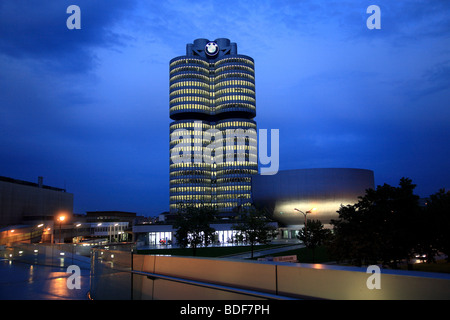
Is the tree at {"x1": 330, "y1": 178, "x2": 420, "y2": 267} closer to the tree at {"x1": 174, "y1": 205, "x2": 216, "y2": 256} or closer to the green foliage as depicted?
the green foliage

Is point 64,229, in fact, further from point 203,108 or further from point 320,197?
point 203,108

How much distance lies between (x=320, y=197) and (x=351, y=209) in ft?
283

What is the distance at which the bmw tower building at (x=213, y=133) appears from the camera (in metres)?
166

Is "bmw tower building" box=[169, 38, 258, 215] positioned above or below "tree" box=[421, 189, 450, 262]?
above

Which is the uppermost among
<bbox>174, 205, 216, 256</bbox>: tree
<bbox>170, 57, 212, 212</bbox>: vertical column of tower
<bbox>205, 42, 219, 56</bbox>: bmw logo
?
<bbox>205, 42, 219, 56</bbox>: bmw logo

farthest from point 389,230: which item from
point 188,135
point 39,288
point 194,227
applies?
point 188,135

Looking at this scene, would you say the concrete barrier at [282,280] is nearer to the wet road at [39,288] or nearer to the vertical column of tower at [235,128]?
the wet road at [39,288]

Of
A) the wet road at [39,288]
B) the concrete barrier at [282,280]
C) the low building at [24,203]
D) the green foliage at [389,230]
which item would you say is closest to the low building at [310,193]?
the low building at [24,203]

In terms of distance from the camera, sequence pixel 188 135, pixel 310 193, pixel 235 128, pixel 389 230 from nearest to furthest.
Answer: pixel 389 230 < pixel 310 193 < pixel 188 135 < pixel 235 128

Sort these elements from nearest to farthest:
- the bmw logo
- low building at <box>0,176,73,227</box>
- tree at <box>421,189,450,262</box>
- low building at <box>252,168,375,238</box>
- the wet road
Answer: the wet road < tree at <box>421,189,450,262</box> < low building at <box>0,176,73,227</box> < low building at <box>252,168,375,238</box> < the bmw logo

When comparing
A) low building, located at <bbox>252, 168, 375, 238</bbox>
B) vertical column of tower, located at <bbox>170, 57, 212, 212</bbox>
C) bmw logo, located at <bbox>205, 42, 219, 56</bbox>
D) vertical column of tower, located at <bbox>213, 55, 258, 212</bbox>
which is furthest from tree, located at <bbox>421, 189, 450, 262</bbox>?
bmw logo, located at <bbox>205, 42, 219, 56</bbox>

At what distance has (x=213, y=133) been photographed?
17188cm

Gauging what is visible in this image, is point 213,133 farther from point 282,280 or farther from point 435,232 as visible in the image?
point 282,280

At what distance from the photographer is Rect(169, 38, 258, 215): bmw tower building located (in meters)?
166
